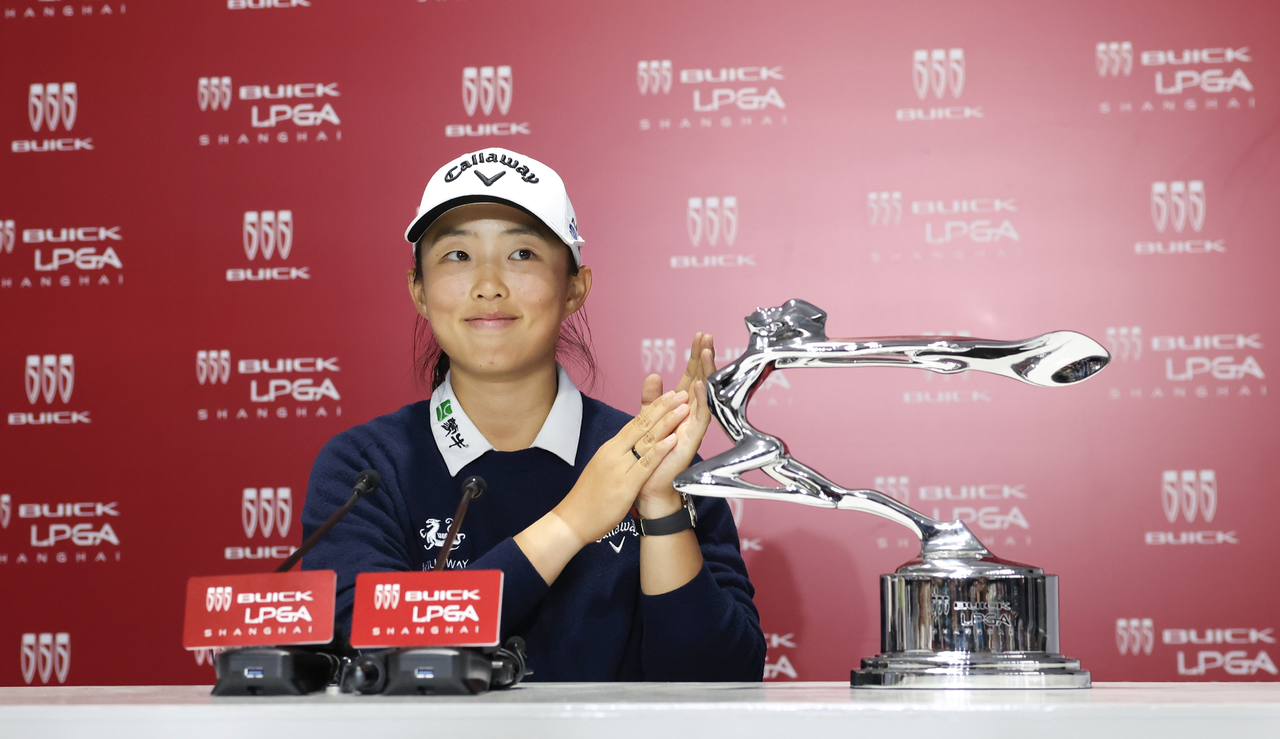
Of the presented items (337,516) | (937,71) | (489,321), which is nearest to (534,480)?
(489,321)

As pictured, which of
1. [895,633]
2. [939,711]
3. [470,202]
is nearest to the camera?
[939,711]

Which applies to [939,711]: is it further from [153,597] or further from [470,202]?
[153,597]

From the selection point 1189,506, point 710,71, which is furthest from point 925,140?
point 1189,506

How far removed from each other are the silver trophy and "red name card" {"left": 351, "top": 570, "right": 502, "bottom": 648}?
0.20 m

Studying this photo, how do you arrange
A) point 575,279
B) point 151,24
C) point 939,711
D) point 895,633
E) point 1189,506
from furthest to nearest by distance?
point 151,24 → point 1189,506 → point 575,279 → point 895,633 → point 939,711

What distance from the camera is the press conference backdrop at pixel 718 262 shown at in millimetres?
1839

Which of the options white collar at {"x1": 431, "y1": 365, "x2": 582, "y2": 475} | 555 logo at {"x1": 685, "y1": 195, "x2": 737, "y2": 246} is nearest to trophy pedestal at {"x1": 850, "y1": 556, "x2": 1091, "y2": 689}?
white collar at {"x1": 431, "y1": 365, "x2": 582, "y2": 475}

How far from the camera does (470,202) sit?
48.9 inches

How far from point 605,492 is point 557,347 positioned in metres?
0.47

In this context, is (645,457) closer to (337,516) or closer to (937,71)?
(337,516)

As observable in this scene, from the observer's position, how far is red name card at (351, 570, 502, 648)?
73 centimetres

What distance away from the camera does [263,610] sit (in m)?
0.76

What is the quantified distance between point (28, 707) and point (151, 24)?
176 centimetres

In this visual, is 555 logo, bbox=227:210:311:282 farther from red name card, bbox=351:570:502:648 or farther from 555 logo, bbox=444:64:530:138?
red name card, bbox=351:570:502:648
